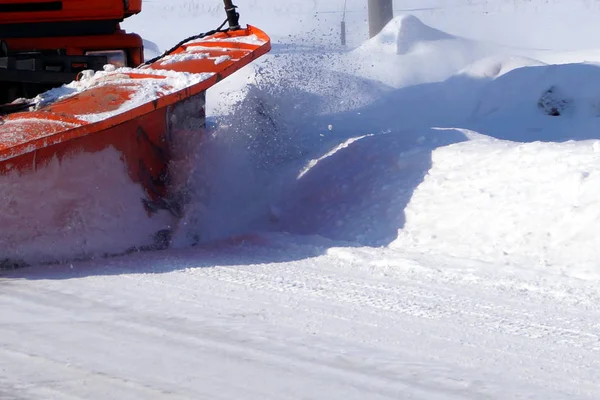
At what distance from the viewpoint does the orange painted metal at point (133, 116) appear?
14.8ft

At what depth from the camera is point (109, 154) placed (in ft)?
16.5

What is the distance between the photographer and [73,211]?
4840 mm

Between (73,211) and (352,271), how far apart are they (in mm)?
1386

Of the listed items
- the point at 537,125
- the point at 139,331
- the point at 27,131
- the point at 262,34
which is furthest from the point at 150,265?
the point at 537,125

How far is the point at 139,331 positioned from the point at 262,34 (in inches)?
111

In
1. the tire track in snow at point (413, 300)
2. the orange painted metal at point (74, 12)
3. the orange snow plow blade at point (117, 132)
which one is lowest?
the tire track in snow at point (413, 300)

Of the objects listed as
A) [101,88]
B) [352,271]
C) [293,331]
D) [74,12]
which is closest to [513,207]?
[352,271]

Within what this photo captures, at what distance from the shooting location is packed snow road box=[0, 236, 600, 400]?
9.79ft

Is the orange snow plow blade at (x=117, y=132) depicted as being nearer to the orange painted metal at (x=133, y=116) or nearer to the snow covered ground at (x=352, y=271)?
the orange painted metal at (x=133, y=116)

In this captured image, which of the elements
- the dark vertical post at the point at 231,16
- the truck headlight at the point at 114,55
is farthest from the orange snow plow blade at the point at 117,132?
the truck headlight at the point at 114,55

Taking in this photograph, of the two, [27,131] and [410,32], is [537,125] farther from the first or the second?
[27,131]

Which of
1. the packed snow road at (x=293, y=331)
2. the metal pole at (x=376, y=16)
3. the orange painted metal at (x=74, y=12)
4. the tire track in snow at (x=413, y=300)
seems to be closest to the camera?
the packed snow road at (x=293, y=331)

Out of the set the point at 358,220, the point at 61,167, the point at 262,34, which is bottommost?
the point at 358,220

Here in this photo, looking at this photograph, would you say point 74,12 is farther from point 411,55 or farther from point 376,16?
point 376,16
